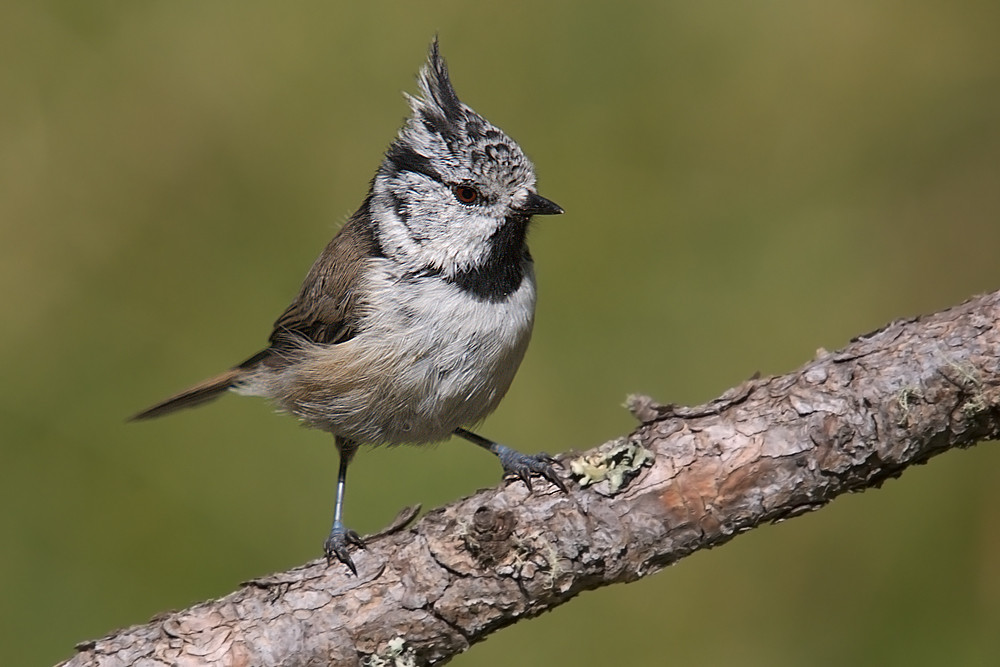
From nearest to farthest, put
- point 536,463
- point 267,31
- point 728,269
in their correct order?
1. point 536,463
2. point 728,269
3. point 267,31

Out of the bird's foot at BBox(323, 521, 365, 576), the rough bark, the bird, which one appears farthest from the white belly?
the rough bark

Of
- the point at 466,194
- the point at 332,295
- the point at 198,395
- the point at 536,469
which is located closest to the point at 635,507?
the point at 536,469

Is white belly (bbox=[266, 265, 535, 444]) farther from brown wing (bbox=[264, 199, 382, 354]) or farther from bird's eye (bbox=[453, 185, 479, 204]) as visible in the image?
bird's eye (bbox=[453, 185, 479, 204])

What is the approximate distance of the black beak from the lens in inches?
117

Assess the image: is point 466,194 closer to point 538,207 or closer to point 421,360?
point 538,207

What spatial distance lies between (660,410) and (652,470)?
0.16m

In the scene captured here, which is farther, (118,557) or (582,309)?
(582,309)

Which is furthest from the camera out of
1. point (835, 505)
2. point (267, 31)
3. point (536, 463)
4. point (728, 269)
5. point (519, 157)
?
point (267, 31)

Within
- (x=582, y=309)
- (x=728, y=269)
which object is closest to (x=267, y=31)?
(x=582, y=309)

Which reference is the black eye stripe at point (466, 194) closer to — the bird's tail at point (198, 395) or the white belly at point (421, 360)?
the white belly at point (421, 360)

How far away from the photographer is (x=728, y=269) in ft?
13.5

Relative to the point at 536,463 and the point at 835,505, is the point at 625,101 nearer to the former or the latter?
the point at 835,505

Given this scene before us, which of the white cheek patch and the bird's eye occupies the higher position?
the bird's eye

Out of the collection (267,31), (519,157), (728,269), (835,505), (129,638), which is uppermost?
(267,31)
